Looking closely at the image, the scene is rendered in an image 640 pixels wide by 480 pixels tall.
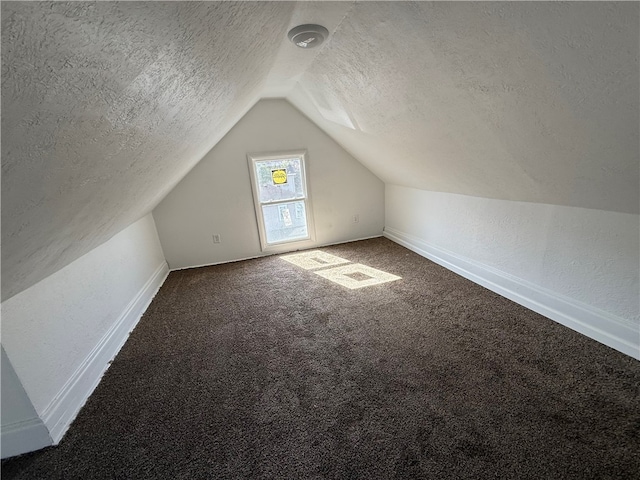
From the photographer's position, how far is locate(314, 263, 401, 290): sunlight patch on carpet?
2.91 metres

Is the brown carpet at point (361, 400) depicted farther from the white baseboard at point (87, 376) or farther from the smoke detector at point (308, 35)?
the smoke detector at point (308, 35)

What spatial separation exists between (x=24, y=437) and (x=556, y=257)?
130 inches

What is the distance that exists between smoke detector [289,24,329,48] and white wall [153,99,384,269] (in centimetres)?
205

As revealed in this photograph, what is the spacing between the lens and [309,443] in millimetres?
1308

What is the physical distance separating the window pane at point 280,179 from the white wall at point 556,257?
1.85 m

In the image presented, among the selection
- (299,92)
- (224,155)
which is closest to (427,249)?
(299,92)

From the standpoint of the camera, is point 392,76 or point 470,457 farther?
point 392,76

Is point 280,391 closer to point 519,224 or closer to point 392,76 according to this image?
Answer: point 392,76

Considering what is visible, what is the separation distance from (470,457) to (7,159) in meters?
1.83

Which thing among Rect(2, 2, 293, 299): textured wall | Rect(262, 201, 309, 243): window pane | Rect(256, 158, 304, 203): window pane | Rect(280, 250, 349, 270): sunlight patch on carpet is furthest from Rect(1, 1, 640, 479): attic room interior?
Rect(262, 201, 309, 243): window pane

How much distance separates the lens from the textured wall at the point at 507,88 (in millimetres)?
941

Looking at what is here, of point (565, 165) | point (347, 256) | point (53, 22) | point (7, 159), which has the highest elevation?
point (53, 22)

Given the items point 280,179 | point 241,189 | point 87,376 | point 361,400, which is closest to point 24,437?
point 87,376

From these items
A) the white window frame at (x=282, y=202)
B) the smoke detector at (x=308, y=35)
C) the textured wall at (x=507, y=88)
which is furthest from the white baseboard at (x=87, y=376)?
the textured wall at (x=507, y=88)
